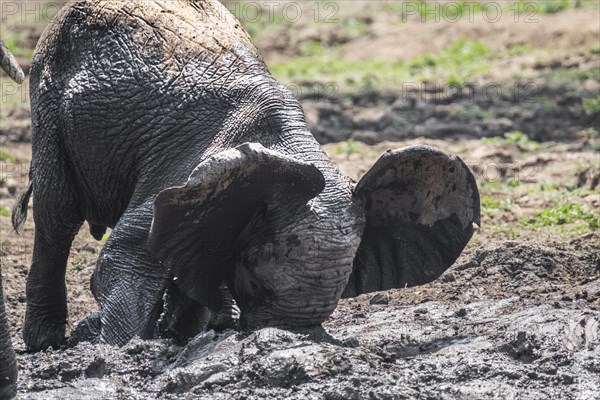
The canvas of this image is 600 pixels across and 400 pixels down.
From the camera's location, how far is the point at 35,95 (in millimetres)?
8883

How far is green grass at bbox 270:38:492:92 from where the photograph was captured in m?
15.8

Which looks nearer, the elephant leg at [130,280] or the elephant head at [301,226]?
the elephant head at [301,226]

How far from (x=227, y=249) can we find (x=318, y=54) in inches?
405

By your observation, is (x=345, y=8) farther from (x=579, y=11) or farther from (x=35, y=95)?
(x=35, y=95)

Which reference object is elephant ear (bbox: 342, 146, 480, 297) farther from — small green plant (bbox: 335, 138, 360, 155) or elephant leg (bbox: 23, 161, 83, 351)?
small green plant (bbox: 335, 138, 360, 155)

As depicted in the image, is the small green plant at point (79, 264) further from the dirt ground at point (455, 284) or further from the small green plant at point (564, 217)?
the small green plant at point (564, 217)

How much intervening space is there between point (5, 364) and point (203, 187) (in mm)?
1381

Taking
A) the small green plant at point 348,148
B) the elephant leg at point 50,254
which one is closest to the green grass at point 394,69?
the small green plant at point 348,148

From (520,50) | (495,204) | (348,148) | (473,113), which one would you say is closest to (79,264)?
(495,204)

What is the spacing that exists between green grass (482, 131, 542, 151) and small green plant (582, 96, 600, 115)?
867 millimetres

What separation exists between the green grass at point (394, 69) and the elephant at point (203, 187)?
23.6 feet

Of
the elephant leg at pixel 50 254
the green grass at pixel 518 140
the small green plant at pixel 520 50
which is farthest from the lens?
the small green plant at pixel 520 50

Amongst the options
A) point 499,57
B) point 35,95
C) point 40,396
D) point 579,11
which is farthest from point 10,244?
point 579,11

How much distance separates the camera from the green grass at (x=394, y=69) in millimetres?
15828
